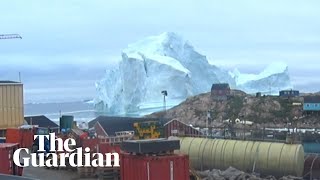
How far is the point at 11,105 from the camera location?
31.6 meters

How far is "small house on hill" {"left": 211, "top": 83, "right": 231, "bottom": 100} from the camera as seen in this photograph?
271 ft

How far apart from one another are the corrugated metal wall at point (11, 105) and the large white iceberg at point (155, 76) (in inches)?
1483

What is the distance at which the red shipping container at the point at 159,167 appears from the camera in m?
14.5

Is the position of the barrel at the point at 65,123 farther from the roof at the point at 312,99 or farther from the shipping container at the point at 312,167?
the roof at the point at 312,99

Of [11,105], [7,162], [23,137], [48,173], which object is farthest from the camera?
[11,105]

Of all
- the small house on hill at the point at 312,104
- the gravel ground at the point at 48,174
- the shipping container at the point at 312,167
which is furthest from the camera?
the small house on hill at the point at 312,104

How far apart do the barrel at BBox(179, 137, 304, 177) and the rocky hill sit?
118ft

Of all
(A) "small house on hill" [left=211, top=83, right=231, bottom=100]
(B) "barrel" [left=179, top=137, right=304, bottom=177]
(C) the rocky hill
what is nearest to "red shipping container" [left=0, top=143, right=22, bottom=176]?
(B) "barrel" [left=179, top=137, right=304, bottom=177]

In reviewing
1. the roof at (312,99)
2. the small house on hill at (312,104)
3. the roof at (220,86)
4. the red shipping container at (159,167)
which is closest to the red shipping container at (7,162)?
the red shipping container at (159,167)

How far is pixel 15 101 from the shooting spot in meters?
31.8

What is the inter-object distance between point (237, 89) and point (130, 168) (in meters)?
77.5

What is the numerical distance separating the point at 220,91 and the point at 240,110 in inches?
317

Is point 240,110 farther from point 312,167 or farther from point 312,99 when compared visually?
point 312,167

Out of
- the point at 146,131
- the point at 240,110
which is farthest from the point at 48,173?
the point at 240,110
